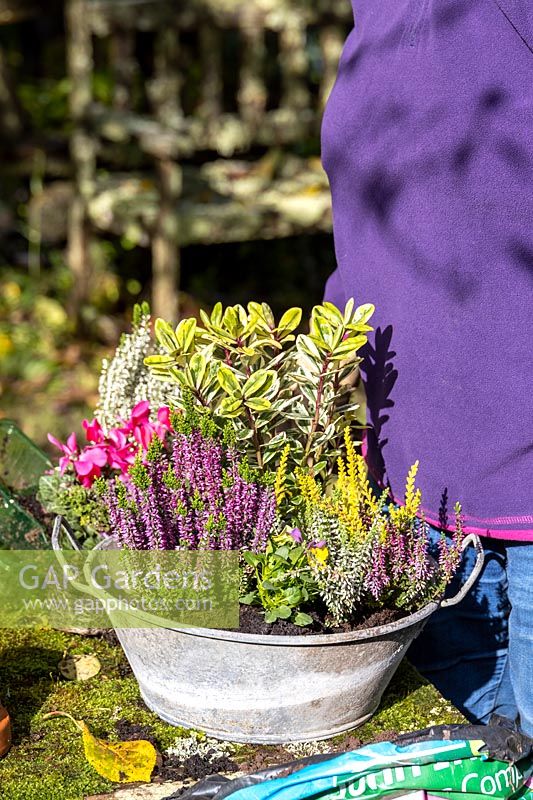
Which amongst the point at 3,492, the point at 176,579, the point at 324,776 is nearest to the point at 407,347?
the point at 176,579

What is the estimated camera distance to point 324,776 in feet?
4.76

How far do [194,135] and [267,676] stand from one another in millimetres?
4609

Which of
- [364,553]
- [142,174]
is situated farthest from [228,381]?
[142,174]

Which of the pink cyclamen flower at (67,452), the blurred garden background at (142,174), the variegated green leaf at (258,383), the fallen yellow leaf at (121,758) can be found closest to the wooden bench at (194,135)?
the blurred garden background at (142,174)

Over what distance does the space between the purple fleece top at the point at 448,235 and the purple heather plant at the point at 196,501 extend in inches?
15.0

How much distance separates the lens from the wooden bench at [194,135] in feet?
17.7

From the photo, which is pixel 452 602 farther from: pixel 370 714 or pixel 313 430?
pixel 313 430

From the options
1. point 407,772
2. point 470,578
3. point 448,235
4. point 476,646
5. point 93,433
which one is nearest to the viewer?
point 407,772

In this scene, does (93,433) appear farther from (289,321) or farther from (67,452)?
(289,321)

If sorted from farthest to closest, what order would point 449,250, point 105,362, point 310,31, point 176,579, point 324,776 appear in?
point 310,31
point 105,362
point 449,250
point 176,579
point 324,776

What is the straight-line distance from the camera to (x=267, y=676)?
1492 mm

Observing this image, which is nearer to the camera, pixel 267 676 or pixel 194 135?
pixel 267 676

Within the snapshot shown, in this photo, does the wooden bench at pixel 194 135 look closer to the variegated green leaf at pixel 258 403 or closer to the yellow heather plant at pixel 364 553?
the variegated green leaf at pixel 258 403

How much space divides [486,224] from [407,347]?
27 cm
